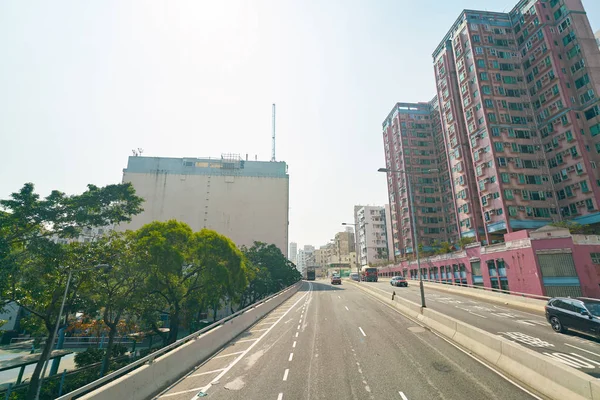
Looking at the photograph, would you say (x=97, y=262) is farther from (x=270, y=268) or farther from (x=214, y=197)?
(x=214, y=197)

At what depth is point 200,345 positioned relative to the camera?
14.2m

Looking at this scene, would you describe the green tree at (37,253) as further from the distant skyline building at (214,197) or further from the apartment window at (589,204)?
the apartment window at (589,204)

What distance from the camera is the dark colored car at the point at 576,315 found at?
48.4 feet

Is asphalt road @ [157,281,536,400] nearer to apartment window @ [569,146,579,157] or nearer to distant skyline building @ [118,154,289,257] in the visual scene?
apartment window @ [569,146,579,157]

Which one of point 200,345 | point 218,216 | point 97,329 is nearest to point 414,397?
point 200,345

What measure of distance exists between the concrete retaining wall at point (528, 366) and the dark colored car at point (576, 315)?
24.3ft

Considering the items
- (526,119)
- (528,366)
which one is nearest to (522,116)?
(526,119)

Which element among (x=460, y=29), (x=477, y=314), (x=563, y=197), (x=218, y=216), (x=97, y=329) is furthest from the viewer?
(x=218, y=216)

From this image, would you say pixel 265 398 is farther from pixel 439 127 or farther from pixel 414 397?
pixel 439 127

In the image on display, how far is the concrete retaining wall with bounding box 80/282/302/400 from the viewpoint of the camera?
8578 millimetres

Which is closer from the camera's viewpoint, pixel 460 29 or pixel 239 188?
pixel 460 29

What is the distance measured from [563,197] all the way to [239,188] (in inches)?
3037

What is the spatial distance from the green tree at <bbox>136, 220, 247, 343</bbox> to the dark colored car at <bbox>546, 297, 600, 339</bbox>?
27.0 meters

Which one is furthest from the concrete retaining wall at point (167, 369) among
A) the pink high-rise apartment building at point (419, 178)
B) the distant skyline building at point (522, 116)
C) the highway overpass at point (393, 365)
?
the pink high-rise apartment building at point (419, 178)
